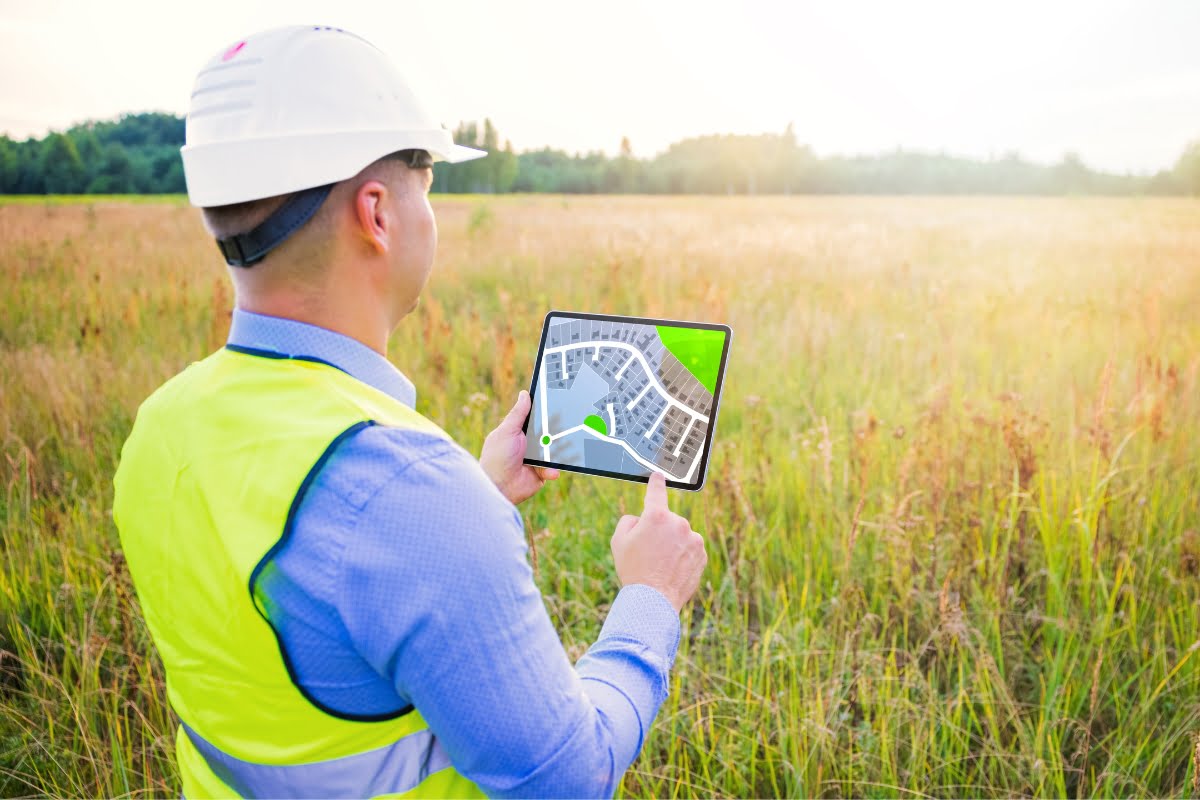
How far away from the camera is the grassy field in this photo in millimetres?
2205

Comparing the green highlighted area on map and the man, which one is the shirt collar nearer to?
the man

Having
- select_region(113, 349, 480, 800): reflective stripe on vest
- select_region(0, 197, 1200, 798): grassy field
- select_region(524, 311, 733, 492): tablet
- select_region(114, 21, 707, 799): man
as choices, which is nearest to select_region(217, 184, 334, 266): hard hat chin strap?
select_region(114, 21, 707, 799): man

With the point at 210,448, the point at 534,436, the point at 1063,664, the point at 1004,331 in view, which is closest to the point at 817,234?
the point at 1004,331

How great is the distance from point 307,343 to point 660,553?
2.02ft

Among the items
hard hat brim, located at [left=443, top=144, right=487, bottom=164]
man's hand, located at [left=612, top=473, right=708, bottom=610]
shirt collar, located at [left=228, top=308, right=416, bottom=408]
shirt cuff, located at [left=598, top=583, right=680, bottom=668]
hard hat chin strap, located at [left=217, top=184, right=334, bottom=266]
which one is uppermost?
hard hat brim, located at [left=443, top=144, right=487, bottom=164]

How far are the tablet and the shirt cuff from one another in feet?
1.02

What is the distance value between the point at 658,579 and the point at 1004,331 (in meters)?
5.11

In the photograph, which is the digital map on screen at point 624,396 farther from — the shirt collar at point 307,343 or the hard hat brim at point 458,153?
the shirt collar at point 307,343

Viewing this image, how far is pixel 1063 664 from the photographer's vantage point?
2.42m

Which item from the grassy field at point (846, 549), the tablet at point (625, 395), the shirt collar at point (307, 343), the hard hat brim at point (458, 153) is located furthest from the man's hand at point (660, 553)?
the grassy field at point (846, 549)

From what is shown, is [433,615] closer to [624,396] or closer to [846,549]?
[624,396]

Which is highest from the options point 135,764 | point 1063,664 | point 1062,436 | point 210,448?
point 210,448

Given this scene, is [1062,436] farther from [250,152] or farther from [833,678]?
[250,152]

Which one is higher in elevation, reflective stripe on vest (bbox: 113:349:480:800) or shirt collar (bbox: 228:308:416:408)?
shirt collar (bbox: 228:308:416:408)
